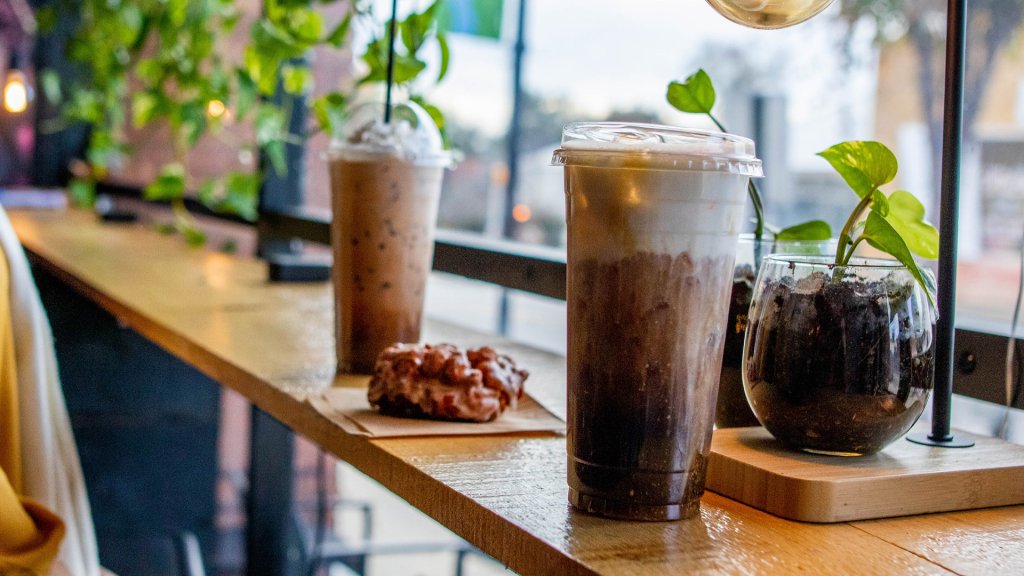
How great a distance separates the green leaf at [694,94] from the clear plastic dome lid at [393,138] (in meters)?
0.49

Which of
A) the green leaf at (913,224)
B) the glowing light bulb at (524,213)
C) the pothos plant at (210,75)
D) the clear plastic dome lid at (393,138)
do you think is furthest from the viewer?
the glowing light bulb at (524,213)

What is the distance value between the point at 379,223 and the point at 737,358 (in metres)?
0.55

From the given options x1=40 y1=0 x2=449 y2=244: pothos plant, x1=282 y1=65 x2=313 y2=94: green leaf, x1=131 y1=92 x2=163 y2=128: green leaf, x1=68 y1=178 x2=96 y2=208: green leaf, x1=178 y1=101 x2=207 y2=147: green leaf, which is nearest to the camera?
x1=40 y1=0 x2=449 y2=244: pothos plant

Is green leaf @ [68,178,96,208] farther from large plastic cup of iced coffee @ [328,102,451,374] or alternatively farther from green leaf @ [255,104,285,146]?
large plastic cup of iced coffee @ [328,102,451,374]

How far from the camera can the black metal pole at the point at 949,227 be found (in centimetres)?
98

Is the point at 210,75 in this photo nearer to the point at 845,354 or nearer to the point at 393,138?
the point at 393,138

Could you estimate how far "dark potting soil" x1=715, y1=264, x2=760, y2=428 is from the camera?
3.38ft

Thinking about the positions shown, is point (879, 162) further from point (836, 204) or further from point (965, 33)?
point (836, 204)

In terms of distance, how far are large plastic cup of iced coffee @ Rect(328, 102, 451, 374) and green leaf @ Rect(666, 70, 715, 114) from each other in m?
0.50

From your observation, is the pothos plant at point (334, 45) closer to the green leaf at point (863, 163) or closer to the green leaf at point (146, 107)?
the green leaf at point (146, 107)

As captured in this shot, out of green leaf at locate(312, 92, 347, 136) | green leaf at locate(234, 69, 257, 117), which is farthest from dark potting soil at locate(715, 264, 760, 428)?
green leaf at locate(234, 69, 257, 117)

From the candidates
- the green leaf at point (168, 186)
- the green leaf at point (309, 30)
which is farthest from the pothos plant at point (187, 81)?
the green leaf at point (309, 30)

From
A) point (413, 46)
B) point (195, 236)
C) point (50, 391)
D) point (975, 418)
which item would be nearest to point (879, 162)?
point (413, 46)

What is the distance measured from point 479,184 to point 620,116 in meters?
1.54
